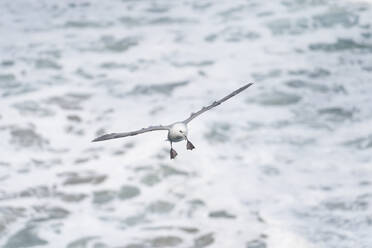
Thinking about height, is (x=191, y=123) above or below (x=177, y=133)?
above

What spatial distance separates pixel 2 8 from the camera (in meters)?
18.9

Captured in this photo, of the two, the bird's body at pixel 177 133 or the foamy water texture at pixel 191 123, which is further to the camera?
the foamy water texture at pixel 191 123

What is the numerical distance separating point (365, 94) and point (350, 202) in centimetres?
390

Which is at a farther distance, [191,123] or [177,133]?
[191,123]

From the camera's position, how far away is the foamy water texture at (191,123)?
379 inches

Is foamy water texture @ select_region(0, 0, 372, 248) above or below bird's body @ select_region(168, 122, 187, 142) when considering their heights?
above

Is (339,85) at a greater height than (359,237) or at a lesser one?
greater

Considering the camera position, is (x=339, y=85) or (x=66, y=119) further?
(x=339, y=85)

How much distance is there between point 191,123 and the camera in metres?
12.4

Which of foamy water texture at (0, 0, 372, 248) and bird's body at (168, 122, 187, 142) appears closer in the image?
bird's body at (168, 122, 187, 142)

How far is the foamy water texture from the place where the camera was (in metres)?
9.62

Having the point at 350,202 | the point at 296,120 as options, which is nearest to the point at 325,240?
the point at 350,202

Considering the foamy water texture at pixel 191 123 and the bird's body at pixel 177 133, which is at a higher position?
the foamy water texture at pixel 191 123

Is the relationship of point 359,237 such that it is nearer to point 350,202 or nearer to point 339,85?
point 350,202
